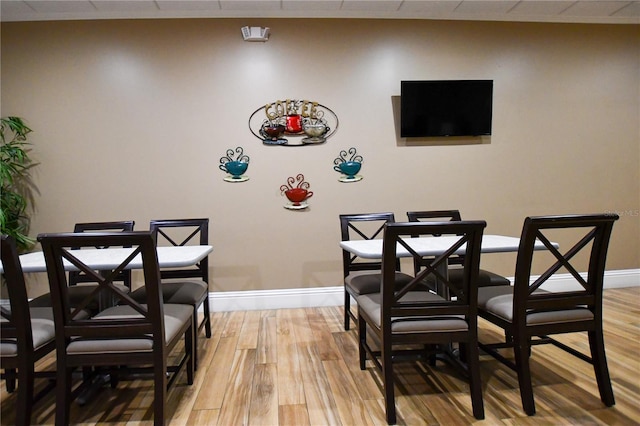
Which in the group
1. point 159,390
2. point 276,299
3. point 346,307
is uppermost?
point 159,390

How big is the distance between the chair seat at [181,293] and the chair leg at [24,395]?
619 millimetres

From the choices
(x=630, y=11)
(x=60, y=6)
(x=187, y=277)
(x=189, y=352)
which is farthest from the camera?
(x=630, y=11)

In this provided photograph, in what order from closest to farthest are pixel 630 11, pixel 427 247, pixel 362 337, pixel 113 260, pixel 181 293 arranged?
pixel 113 260, pixel 427 247, pixel 362 337, pixel 181 293, pixel 630 11

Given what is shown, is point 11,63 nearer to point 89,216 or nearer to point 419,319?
point 89,216

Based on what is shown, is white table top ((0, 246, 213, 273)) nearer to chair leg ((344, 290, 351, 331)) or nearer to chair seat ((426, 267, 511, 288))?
chair leg ((344, 290, 351, 331))

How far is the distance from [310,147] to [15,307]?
244cm

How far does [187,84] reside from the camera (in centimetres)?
321

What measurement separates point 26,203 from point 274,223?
222 cm

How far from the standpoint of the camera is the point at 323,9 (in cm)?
319

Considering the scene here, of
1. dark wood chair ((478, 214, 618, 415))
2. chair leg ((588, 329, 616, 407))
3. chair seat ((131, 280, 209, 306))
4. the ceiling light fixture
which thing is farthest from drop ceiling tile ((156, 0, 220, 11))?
chair leg ((588, 329, 616, 407))

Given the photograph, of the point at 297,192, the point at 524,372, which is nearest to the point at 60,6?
the point at 297,192

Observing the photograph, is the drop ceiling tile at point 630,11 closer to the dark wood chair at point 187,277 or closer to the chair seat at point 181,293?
the dark wood chair at point 187,277

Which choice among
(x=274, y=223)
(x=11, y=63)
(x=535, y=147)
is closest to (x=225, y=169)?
(x=274, y=223)

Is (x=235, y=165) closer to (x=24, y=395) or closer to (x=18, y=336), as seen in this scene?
(x=18, y=336)
